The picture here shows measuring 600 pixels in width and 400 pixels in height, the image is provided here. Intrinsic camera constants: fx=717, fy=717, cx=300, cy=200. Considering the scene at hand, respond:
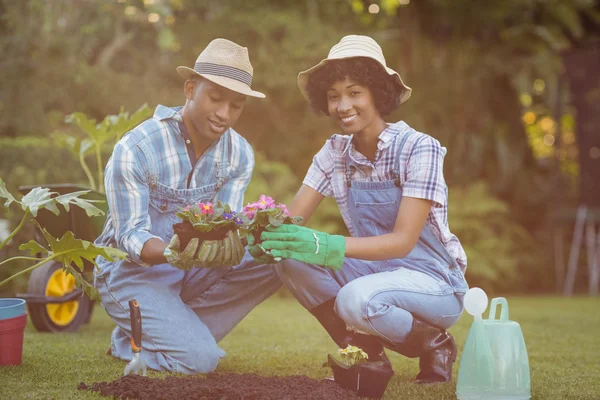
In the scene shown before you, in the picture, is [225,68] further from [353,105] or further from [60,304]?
[60,304]

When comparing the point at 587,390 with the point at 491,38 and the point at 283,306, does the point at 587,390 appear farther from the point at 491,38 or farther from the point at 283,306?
the point at 491,38

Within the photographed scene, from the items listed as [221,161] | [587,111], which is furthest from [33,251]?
[587,111]

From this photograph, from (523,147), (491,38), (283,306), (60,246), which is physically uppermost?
(491,38)

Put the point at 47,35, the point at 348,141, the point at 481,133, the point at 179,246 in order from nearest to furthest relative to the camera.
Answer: the point at 179,246
the point at 348,141
the point at 47,35
the point at 481,133

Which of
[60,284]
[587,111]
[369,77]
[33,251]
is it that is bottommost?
[60,284]

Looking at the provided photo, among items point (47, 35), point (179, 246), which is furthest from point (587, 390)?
point (47, 35)

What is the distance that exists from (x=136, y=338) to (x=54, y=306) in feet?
5.14

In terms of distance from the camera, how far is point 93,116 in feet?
23.4

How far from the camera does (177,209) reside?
2980 mm

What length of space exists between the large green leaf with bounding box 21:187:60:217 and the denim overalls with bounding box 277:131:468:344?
2.87ft

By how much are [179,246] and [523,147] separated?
6.29 m

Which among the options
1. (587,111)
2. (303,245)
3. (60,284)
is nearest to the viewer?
(303,245)

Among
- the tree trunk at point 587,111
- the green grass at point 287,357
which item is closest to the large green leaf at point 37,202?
the green grass at point 287,357

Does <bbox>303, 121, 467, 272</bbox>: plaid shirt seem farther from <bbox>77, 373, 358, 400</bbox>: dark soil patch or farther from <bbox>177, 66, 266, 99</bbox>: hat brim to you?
<bbox>77, 373, 358, 400</bbox>: dark soil patch
